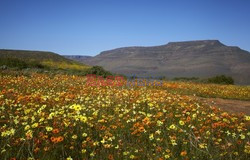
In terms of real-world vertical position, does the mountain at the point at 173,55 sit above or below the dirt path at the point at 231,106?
above

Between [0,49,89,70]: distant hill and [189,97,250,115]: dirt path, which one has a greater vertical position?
[0,49,89,70]: distant hill

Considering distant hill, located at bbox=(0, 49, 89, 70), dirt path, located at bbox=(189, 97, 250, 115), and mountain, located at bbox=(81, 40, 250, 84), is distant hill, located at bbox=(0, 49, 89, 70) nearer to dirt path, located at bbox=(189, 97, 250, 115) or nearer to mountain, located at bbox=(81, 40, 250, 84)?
dirt path, located at bbox=(189, 97, 250, 115)

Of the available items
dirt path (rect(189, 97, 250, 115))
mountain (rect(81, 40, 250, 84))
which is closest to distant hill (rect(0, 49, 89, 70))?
dirt path (rect(189, 97, 250, 115))

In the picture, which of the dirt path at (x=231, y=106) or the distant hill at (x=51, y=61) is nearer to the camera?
the dirt path at (x=231, y=106)

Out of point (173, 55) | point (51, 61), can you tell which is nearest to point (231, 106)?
point (51, 61)

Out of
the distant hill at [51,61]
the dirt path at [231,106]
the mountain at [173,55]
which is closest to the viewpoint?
the dirt path at [231,106]

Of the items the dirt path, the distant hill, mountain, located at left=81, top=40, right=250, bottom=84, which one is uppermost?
mountain, located at left=81, top=40, right=250, bottom=84

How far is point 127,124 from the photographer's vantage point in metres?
6.11

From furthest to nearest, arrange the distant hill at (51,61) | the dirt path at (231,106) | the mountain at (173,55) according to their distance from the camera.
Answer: the mountain at (173,55), the distant hill at (51,61), the dirt path at (231,106)

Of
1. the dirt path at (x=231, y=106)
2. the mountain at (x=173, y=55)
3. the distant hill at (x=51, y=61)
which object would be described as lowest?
the dirt path at (x=231, y=106)

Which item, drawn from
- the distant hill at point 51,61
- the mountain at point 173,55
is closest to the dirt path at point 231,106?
the distant hill at point 51,61

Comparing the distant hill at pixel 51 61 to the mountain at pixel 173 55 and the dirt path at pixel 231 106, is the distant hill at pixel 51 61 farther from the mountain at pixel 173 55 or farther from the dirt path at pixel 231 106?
the mountain at pixel 173 55

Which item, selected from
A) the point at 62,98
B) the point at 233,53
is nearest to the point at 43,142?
the point at 62,98

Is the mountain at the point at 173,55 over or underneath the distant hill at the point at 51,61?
over
